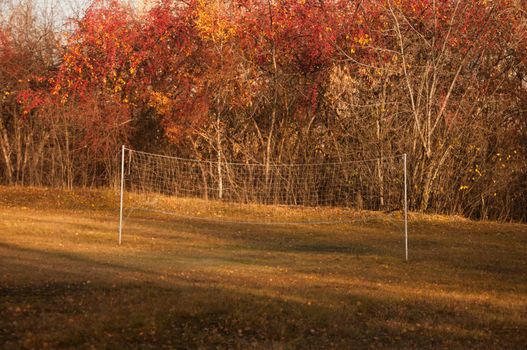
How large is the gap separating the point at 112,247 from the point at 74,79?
1167 centimetres

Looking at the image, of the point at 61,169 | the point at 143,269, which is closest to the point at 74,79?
the point at 61,169

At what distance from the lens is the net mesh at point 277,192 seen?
2142 cm

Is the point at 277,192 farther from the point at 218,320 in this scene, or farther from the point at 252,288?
the point at 218,320

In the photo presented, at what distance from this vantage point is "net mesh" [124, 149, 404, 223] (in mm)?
21422

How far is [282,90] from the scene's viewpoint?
24188mm

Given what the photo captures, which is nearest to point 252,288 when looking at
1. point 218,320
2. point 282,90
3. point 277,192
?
point 218,320

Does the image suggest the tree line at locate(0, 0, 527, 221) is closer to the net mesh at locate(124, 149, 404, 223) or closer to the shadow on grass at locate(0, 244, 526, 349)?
the net mesh at locate(124, 149, 404, 223)

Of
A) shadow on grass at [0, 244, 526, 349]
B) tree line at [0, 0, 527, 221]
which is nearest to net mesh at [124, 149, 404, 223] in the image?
tree line at [0, 0, 527, 221]

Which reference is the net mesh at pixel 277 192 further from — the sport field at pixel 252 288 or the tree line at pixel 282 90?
the sport field at pixel 252 288

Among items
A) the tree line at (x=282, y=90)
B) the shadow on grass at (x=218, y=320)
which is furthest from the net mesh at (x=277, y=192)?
the shadow on grass at (x=218, y=320)

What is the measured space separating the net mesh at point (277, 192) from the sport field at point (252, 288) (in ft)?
8.63

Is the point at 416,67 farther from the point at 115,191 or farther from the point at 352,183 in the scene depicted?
the point at 115,191

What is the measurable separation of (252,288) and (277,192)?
40.5ft

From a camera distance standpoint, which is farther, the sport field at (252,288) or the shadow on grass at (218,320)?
the sport field at (252,288)
